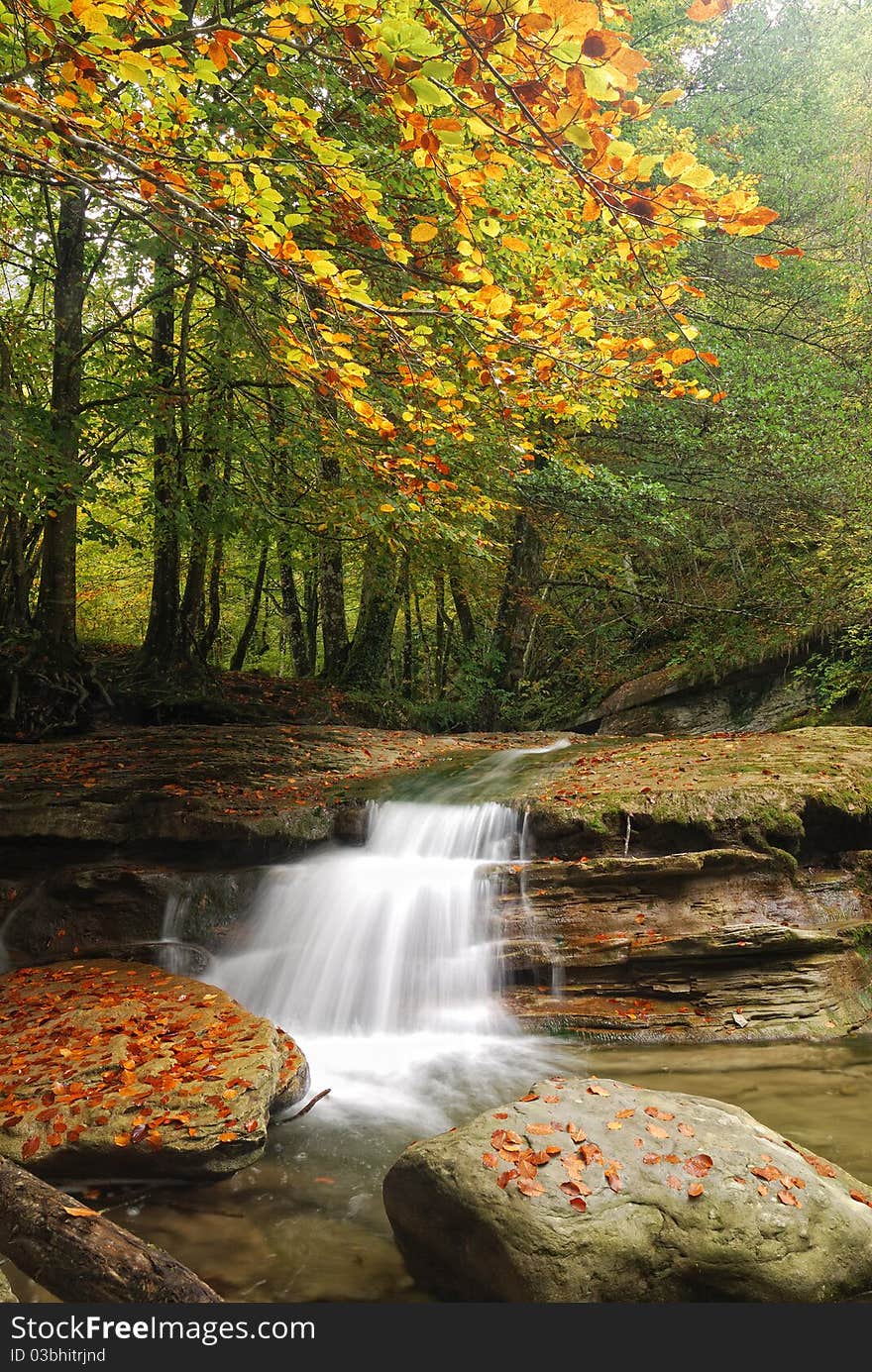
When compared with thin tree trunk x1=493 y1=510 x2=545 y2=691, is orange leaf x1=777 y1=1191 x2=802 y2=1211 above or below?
below

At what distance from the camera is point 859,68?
1463cm

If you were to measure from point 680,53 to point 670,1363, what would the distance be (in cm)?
1746

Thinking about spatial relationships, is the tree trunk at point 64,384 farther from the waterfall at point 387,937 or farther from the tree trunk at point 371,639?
the waterfall at point 387,937

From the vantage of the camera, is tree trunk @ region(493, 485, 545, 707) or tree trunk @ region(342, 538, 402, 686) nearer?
tree trunk @ region(493, 485, 545, 707)

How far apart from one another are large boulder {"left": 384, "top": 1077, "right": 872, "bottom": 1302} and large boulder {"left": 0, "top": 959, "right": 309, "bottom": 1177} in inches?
45.8

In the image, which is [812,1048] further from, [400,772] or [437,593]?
[437,593]

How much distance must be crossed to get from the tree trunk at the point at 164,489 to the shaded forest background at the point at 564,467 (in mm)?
51

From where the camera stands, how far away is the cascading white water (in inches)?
231

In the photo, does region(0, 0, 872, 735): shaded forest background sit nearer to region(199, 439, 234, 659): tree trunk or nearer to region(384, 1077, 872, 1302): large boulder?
region(199, 439, 234, 659): tree trunk

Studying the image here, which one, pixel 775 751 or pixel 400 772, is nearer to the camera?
pixel 775 751

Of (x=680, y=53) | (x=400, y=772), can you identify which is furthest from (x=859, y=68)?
(x=400, y=772)

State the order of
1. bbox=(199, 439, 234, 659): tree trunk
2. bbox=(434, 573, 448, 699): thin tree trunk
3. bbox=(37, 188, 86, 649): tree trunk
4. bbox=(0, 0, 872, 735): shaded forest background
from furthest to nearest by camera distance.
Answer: bbox=(434, 573, 448, 699): thin tree trunk, bbox=(199, 439, 234, 659): tree trunk, bbox=(37, 188, 86, 649): tree trunk, bbox=(0, 0, 872, 735): shaded forest background

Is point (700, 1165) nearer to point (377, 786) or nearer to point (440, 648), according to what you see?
point (377, 786)

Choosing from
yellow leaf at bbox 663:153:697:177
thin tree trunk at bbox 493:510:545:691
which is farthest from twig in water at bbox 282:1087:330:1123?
thin tree trunk at bbox 493:510:545:691
